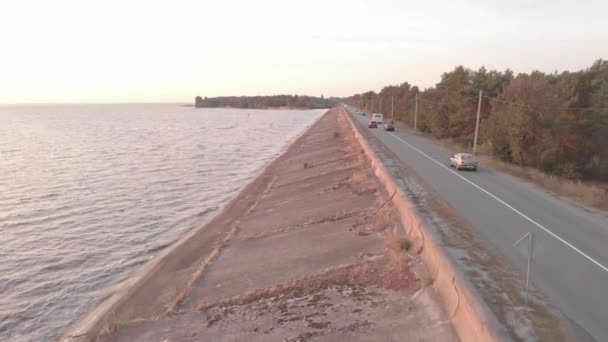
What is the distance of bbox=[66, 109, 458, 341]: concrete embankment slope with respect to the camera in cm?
1067

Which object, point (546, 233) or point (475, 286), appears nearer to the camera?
point (475, 286)

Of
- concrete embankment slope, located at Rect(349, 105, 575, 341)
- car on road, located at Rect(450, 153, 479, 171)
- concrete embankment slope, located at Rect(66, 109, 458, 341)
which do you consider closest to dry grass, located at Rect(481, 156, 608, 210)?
car on road, located at Rect(450, 153, 479, 171)

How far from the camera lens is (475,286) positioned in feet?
35.4

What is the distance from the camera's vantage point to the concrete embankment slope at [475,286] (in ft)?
28.8

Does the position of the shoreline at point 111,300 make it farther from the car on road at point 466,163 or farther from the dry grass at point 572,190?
the dry grass at point 572,190

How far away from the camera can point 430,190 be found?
23.3 metres

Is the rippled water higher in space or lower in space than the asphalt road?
lower

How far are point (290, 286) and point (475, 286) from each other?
5284mm

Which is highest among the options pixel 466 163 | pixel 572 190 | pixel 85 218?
pixel 466 163

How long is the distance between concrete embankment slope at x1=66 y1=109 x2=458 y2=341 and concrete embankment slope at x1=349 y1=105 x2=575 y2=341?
460 mm

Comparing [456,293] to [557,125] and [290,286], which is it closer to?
[290,286]

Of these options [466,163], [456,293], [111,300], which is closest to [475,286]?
[456,293]

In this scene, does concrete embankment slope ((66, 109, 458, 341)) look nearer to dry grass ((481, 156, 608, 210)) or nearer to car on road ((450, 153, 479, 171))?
dry grass ((481, 156, 608, 210))

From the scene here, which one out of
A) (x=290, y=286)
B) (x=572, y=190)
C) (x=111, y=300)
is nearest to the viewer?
(x=290, y=286)
